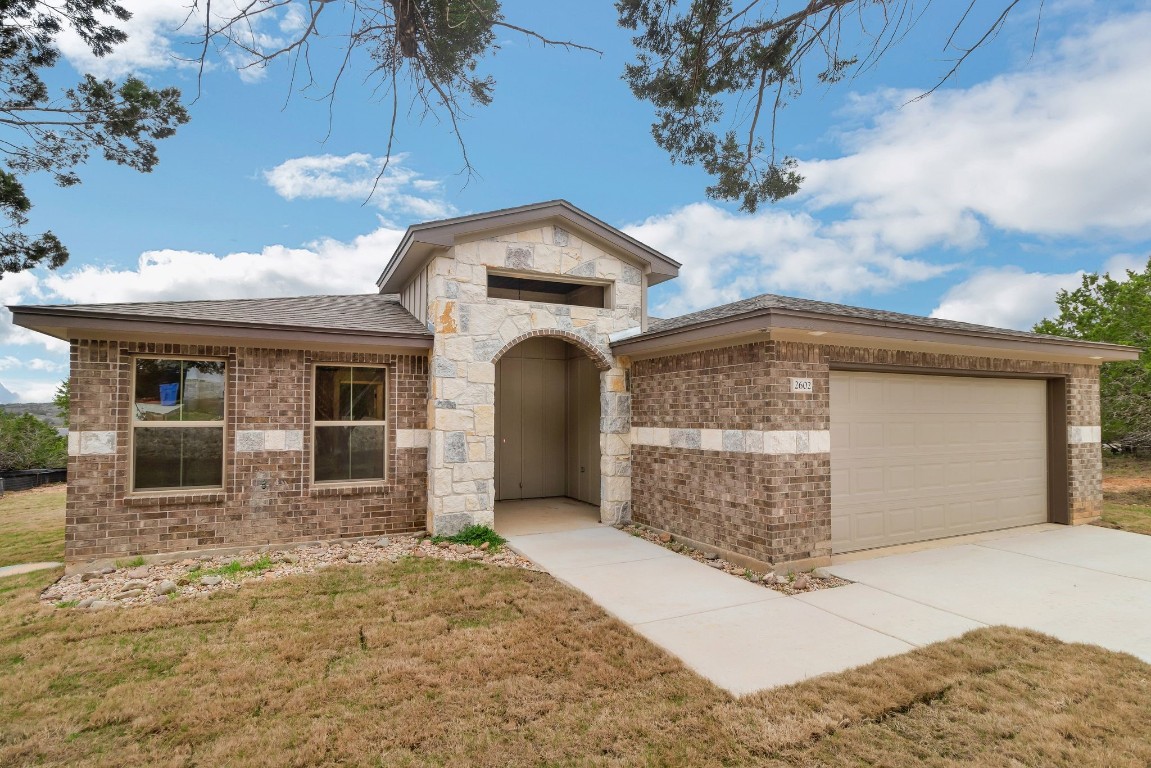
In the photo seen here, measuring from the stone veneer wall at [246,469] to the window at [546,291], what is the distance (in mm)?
2788

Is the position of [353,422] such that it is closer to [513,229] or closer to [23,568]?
[513,229]

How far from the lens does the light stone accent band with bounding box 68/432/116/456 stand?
6.95 meters

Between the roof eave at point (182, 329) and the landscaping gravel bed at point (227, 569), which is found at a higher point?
the roof eave at point (182, 329)

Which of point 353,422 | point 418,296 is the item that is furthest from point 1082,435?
point 353,422

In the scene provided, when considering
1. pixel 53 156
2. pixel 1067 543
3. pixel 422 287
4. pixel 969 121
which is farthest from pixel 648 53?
pixel 1067 543

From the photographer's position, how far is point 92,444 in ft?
23.0

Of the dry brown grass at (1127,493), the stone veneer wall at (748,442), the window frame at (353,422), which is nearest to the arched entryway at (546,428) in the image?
the stone veneer wall at (748,442)

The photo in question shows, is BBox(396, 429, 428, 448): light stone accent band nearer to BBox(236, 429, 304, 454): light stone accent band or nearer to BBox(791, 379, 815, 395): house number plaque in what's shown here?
BBox(236, 429, 304, 454): light stone accent band

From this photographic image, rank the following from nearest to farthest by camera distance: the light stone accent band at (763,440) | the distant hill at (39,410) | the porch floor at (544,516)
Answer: the light stone accent band at (763,440) < the porch floor at (544,516) < the distant hill at (39,410)

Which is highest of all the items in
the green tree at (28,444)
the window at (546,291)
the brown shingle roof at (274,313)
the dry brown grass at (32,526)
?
the window at (546,291)

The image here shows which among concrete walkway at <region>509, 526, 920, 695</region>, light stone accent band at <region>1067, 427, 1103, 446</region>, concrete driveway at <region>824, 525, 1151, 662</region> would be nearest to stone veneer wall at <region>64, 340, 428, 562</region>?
concrete walkway at <region>509, 526, 920, 695</region>

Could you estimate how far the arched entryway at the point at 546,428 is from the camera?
437 inches

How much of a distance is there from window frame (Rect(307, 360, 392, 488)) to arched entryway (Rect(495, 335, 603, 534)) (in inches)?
114

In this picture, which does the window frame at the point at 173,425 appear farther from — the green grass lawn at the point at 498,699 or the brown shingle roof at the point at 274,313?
the green grass lawn at the point at 498,699
